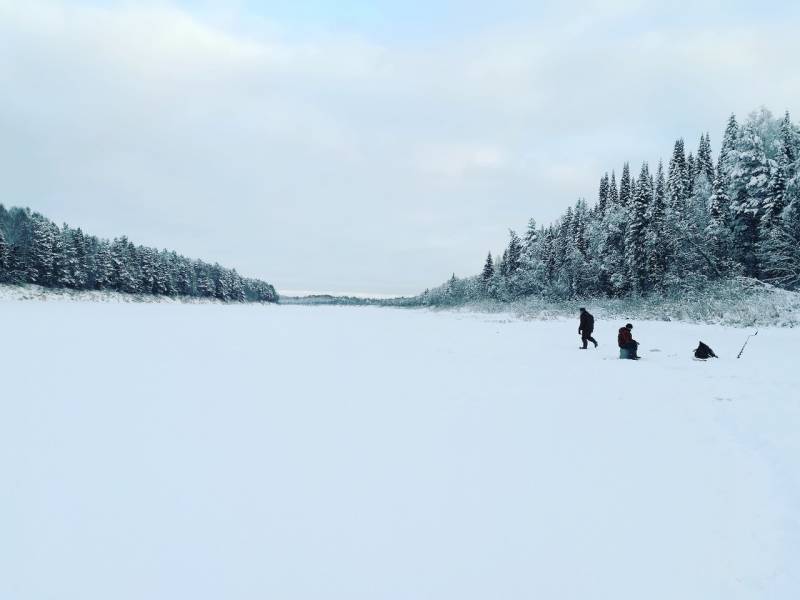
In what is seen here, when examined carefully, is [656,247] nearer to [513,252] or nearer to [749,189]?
[749,189]

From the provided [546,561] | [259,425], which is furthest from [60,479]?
[546,561]

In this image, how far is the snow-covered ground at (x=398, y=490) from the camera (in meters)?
3.10

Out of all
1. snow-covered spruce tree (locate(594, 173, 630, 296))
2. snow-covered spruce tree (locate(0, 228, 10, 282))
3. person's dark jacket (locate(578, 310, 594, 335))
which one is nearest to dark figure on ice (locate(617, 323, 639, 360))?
person's dark jacket (locate(578, 310, 594, 335))

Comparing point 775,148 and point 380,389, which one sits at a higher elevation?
point 775,148

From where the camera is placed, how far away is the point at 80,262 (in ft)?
226

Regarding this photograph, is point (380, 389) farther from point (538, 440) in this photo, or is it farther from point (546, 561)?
point (546, 561)

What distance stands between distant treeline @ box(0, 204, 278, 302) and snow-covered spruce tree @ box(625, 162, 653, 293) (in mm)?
72928

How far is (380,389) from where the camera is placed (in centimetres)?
876

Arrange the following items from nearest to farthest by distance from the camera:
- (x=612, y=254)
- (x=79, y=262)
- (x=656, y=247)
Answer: (x=656, y=247)
(x=612, y=254)
(x=79, y=262)

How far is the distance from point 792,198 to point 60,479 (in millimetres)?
38055

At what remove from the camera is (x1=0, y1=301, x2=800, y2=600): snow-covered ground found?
3.10m

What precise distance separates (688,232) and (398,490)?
4437 centimetres

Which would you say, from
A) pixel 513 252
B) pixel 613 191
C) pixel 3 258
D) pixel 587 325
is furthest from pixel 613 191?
pixel 3 258

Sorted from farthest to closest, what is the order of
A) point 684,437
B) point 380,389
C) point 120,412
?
point 380,389 → point 120,412 → point 684,437
